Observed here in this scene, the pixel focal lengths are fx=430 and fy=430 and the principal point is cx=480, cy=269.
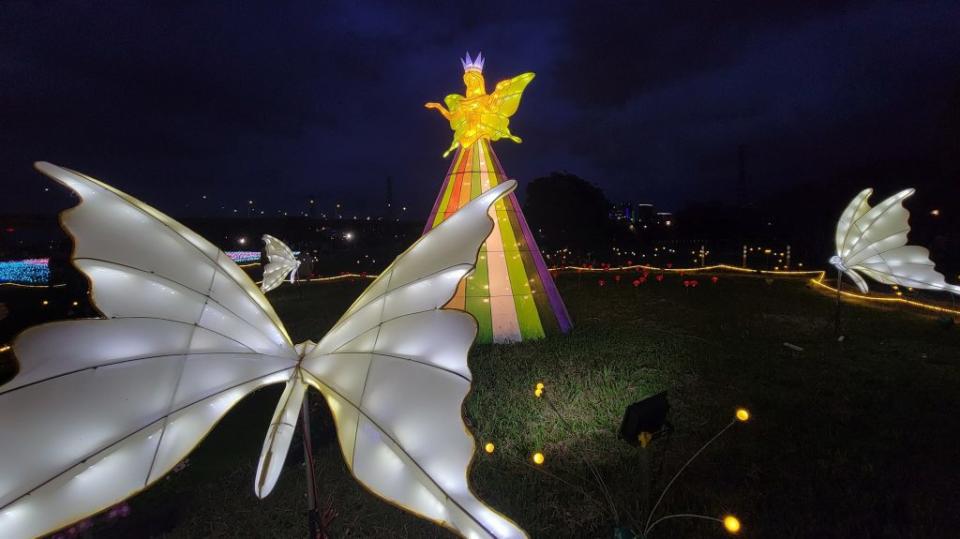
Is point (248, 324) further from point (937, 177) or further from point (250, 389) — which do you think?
point (937, 177)

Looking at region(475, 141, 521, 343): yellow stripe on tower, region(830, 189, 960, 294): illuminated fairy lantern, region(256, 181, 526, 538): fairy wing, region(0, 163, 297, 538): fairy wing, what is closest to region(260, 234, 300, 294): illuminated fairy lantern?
region(475, 141, 521, 343): yellow stripe on tower

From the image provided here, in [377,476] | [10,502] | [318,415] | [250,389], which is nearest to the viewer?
[10,502]

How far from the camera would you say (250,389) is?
67.4 inches

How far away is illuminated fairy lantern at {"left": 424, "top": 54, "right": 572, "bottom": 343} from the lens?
703cm

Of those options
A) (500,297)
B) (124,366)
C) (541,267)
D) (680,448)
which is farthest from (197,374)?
(541,267)

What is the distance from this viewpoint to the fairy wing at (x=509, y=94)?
22.1 ft

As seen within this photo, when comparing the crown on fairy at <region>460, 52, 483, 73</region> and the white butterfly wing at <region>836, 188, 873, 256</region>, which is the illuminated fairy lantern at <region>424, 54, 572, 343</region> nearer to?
the crown on fairy at <region>460, 52, 483, 73</region>

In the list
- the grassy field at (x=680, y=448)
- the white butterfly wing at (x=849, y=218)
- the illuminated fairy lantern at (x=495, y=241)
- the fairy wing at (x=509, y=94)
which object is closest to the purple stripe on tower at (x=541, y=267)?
the illuminated fairy lantern at (x=495, y=241)

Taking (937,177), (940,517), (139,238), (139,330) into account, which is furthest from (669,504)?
(937,177)

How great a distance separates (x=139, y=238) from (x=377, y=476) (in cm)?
143

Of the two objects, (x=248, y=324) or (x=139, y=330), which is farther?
(x=248, y=324)

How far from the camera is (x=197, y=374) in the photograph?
1.67m

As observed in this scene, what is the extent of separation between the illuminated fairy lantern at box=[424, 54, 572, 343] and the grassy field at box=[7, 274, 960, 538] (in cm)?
58

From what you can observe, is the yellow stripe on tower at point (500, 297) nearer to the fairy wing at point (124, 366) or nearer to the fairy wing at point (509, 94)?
the fairy wing at point (509, 94)
